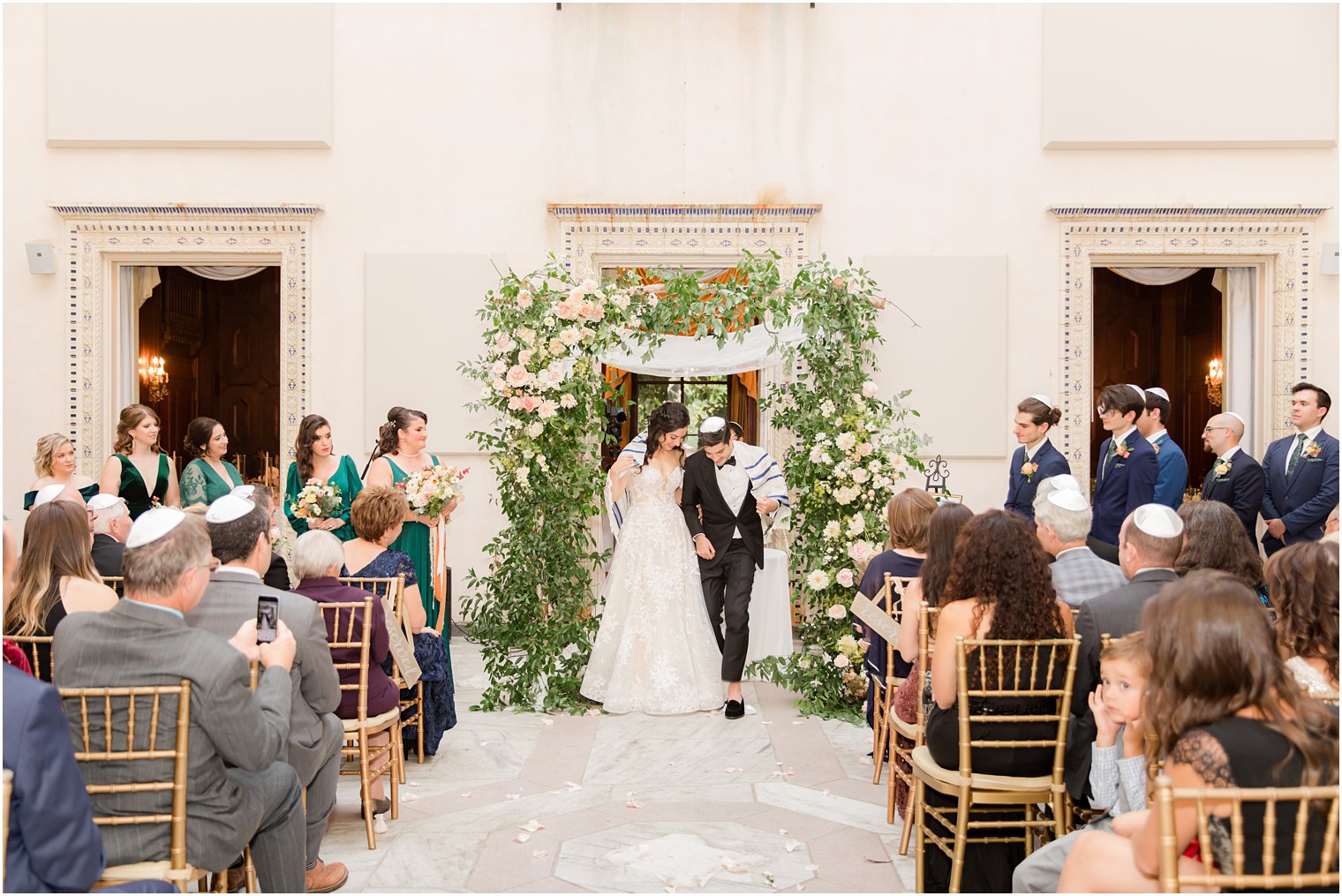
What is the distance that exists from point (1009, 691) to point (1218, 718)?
4.02 ft

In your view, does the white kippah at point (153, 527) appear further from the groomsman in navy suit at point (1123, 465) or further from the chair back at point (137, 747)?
the groomsman in navy suit at point (1123, 465)

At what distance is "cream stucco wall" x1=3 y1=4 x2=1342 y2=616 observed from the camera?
25.1 ft

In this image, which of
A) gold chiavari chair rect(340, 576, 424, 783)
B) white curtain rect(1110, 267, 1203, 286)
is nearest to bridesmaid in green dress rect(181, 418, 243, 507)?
gold chiavari chair rect(340, 576, 424, 783)

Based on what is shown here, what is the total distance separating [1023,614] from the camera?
3082 mm

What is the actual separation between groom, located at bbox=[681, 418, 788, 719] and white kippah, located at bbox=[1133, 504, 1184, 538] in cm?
287

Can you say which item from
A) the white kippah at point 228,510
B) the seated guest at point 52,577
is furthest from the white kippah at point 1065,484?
the seated guest at point 52,577

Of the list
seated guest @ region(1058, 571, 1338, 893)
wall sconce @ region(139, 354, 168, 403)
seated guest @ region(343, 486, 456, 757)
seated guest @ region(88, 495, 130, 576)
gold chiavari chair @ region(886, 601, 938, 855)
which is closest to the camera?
seated guest @ region(1058, 571, 1338, 893)

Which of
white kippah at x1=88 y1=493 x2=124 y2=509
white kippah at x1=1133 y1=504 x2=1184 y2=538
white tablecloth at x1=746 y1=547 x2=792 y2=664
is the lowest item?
white tablecloth at x1=746 y1=547 x2=792 y2=664

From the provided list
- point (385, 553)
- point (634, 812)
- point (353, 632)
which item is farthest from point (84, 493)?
point (634, 812)

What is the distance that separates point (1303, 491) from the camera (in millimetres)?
6410

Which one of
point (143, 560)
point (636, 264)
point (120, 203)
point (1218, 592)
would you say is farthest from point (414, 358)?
point (1218, 592)

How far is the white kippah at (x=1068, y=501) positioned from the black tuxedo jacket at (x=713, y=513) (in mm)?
2373

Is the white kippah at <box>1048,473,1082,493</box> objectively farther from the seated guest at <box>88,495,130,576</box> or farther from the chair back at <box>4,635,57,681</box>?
the seated guest at <box>88,495,130,576</box>

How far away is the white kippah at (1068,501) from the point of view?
12.0 ft
